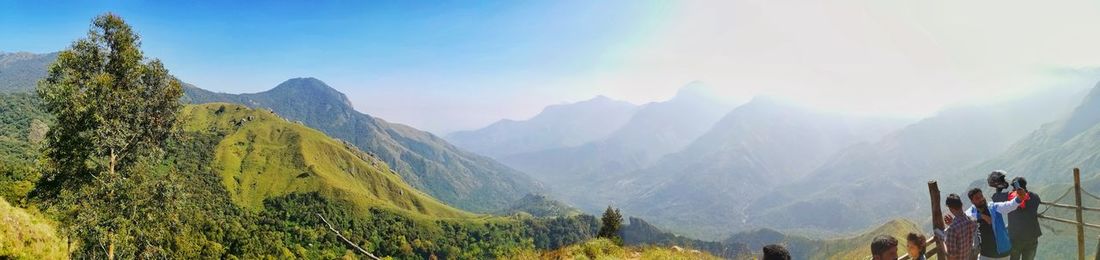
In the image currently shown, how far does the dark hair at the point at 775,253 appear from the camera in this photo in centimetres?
775

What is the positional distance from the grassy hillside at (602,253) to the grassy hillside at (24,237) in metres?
12.9

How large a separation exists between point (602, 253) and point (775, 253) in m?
10.6

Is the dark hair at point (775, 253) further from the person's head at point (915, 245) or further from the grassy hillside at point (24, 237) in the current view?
the grassy hillside at point (24, 237)

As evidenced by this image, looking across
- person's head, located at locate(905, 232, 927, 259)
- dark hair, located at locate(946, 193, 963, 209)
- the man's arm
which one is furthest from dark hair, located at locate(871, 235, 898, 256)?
the man's arm

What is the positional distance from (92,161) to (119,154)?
3.60 ft

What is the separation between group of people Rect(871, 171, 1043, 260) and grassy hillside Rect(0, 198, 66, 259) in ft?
69.0

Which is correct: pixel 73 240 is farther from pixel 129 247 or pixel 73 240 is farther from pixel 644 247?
pixel 644 247

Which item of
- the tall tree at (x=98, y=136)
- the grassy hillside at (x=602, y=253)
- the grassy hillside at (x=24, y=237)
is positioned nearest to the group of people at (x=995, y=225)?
the grassy hillside at (x=602, y=253)

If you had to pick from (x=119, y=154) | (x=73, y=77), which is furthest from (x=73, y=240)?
(x=73, y=77)

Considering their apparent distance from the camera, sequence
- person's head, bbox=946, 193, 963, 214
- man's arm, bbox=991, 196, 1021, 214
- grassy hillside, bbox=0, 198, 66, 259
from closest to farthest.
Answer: person's head, bbox=946, 193, 963, 214 → man's arm, bbox=991, 196, 1021, 214 → grassy hillside, bbox=0, 198, 66, 259

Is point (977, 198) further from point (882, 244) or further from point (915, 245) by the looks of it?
point (882, 244)

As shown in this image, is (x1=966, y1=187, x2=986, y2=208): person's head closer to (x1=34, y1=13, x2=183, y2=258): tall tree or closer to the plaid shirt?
the plaid shirt

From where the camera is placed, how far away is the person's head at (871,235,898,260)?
7792mm

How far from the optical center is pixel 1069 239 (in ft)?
636
